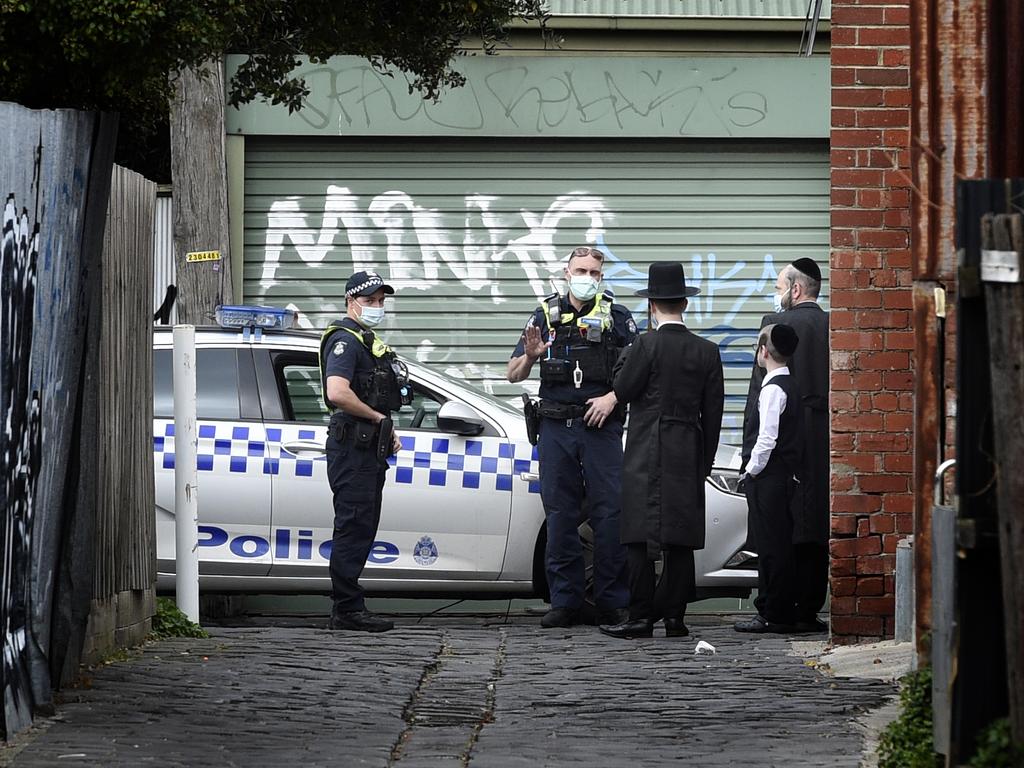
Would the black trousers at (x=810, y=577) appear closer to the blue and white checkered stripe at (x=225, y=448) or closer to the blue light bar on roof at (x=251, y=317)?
the blue and white checkered stripe at (x=225, y=448)

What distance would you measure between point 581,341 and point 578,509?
94cm

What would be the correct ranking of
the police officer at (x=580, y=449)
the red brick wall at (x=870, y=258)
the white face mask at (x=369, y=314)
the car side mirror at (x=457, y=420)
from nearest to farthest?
the red brick wall at (x=870, y=258) → the white face mask at (x=369, y=314) → the police officer at (x=580, y=449) → the car side mirror at (x=457, y=420)

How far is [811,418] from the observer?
941 centimetres

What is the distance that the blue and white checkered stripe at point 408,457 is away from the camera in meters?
10.4

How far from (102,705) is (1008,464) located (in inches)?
146

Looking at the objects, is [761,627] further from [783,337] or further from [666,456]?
[783,337]

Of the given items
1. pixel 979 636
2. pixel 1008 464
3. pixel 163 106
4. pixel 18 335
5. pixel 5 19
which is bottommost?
pixel 979 636

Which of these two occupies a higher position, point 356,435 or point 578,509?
point 356,435

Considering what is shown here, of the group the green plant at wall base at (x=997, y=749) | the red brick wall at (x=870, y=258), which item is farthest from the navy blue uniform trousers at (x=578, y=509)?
the green plant at wall base at (x=997, y=749)

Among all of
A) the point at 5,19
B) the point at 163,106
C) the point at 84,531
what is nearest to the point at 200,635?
the point at 84,531

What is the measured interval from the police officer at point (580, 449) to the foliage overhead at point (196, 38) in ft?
6.55

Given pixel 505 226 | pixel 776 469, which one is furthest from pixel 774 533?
pixel 505 226

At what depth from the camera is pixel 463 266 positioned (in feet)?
45.4

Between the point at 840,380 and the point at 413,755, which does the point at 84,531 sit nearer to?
the point at 413,755
